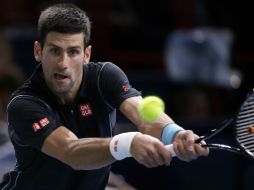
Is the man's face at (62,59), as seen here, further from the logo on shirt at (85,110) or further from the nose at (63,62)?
the logo on shirt at (85,110)

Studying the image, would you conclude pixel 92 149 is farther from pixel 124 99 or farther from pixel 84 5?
pixel 84 5

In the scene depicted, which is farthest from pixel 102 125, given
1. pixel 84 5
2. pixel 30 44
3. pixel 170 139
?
pixel 84 5

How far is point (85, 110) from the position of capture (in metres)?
5.21

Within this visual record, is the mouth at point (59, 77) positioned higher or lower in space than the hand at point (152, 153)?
higher

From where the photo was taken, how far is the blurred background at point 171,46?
937 cm

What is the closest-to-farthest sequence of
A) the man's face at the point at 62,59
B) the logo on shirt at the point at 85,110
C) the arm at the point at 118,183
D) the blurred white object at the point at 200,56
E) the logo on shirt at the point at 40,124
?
the logo on shirt at the point at 40,124 → the man's face at the point at 62,59 → the logo on shirt at the point at 85,110 → the arm at the point at 118,183 → the blurred white object at the point at 200,56

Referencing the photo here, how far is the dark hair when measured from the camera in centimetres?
503

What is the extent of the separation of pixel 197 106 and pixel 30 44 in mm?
2006

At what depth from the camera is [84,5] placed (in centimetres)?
1042

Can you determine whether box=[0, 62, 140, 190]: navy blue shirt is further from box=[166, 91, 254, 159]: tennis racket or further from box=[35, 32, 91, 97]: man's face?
box=[166, 91, 254, 159]: tennis racket

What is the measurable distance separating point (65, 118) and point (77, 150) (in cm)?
50

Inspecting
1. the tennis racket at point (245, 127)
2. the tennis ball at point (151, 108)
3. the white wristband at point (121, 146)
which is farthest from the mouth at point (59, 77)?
the tennis racket at point (245, 127)

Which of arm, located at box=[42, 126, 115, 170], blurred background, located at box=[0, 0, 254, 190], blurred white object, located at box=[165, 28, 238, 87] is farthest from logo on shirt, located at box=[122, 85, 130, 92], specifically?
blurred white object, located at box=[165, 28, 238, 87]

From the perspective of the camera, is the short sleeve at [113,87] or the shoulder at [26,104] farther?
the short sleeve at [113,87]
